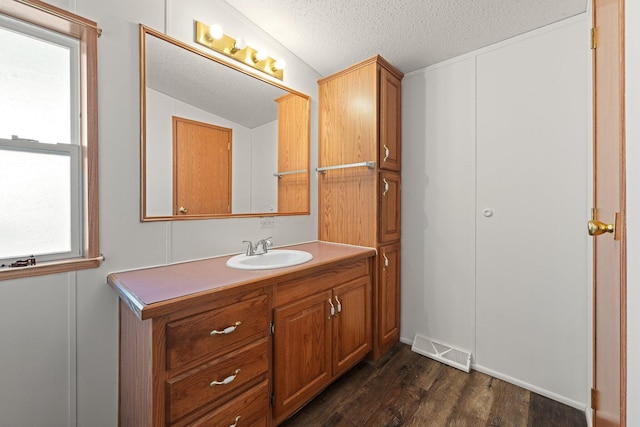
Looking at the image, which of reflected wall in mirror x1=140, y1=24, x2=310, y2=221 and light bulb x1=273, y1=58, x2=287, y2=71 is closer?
reflected wall in mirror x1=140, y1=24, x2=310, y2=221

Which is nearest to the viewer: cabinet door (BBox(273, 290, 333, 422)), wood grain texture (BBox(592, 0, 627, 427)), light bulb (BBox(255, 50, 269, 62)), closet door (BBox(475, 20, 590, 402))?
wood grain texture (BBox(592, 0, 627, 427))

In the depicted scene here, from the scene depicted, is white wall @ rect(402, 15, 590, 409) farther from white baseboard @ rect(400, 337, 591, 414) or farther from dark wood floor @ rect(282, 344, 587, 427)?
dark wood floor @ rect(282, 344, 587, 427)

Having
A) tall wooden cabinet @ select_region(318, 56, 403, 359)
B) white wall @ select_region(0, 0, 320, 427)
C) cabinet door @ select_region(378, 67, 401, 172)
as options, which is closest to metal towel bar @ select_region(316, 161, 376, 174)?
tall wooden cabinet @ select_region(318, 56, 403, 359)

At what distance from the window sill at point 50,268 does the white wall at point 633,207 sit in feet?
5.96

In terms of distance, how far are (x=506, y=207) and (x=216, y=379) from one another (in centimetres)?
198

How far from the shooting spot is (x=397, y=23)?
1720 mm

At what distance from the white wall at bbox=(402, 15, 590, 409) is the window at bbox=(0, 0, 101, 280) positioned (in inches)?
82.9

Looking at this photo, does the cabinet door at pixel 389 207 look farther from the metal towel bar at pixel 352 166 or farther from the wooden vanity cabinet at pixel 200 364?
the wooden vanity cabinet at pixel 200 364

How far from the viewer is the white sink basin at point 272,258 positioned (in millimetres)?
1576

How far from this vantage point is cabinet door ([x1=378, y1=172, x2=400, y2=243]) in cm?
206

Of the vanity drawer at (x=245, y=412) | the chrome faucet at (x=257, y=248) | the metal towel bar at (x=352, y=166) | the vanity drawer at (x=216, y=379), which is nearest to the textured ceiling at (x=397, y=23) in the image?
the metal towel bar at (x=352, y=166)

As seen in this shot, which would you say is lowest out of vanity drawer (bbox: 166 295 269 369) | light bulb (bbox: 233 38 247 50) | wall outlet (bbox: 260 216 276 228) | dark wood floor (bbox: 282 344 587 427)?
dark wood floor (bbox: 282 344 587 427)

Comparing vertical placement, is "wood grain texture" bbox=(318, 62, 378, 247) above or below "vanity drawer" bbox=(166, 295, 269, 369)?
above

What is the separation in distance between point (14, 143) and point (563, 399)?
122 inches
